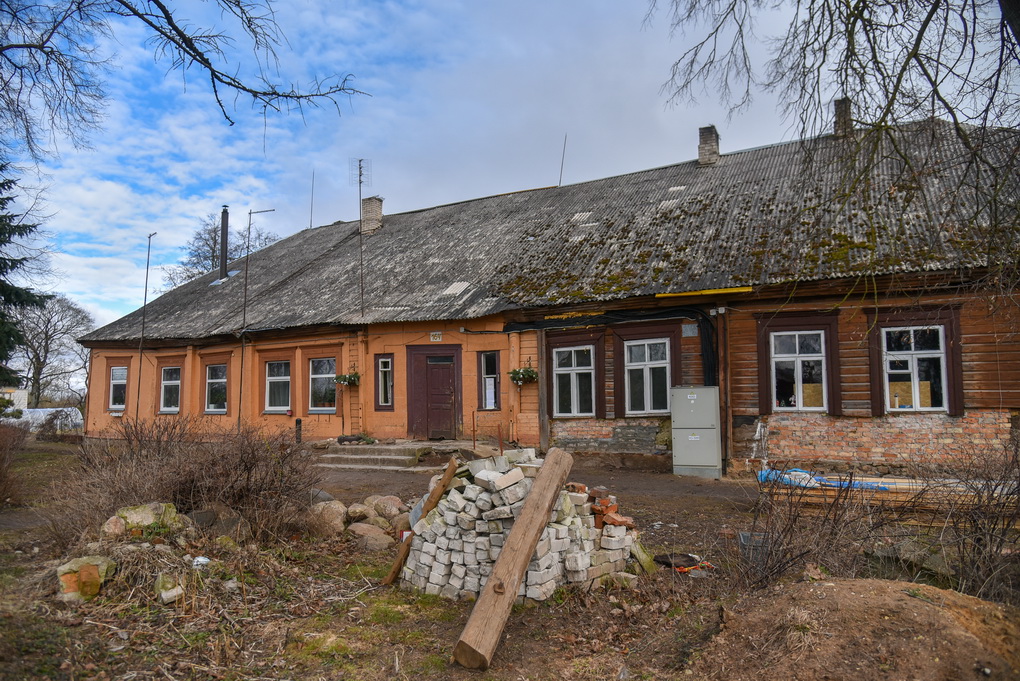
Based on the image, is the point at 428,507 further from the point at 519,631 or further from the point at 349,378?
the point at 349,378

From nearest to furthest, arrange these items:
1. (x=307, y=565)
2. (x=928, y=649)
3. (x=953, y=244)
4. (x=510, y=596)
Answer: (x=928, y=649), (x=510, y=596), (x=307, y=565), (x=953, y=244)

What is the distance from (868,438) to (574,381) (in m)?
5.57

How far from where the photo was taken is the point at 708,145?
61.7 feet

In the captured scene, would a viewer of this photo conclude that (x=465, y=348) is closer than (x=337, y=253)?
Yes

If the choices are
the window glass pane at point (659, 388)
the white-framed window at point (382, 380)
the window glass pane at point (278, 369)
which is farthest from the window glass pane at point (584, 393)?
the window glass pane at point (278, 369)

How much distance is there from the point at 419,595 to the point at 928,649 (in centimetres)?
388

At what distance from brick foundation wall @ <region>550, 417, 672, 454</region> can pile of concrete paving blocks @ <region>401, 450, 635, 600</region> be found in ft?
24.3

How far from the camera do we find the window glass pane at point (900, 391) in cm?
1204

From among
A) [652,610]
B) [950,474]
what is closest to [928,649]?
[652,610]

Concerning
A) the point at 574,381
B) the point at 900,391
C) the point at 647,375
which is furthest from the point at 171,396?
the point at 900,391

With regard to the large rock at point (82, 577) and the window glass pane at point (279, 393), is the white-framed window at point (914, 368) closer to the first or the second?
the large rock at point (82, 577)

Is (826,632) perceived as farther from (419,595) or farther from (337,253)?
(337,253)

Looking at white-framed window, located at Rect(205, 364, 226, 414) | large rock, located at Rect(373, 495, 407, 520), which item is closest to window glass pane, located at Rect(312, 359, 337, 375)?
white-framed window, located at Rect(205, 364, 226, 414)

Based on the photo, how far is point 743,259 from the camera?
13289 mm
